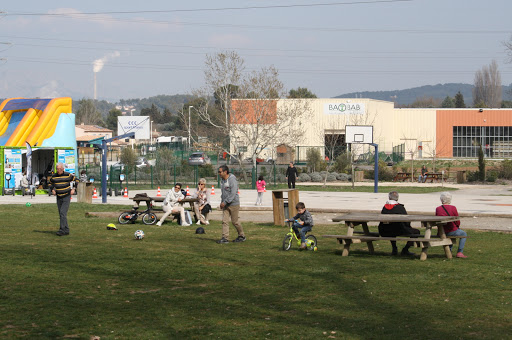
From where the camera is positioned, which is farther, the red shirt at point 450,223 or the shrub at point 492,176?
the shrub at point 492,176

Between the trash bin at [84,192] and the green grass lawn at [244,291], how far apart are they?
13.3 meters

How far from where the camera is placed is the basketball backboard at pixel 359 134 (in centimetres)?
4784

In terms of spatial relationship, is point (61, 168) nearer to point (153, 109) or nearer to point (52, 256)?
point (52, 256)

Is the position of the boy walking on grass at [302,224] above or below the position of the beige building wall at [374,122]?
below

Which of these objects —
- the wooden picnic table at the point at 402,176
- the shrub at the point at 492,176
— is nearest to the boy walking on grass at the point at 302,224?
the shrub at the point at 492,176

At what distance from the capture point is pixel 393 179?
169ft

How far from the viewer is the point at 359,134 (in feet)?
158

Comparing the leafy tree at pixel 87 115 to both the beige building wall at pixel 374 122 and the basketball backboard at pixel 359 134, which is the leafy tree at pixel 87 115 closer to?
the beige building wall at pixel 374 122

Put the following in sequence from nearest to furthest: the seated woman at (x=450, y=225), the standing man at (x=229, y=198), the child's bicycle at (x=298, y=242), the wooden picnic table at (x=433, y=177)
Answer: the seated woman at (x=450, y=225), the child's bicycle at (x=298, y=242), the standing man at (x=229, y=198), the wooden picnic table at (x=433, y=177)

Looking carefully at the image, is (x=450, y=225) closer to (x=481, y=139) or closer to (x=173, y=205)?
(x=173, y=205)

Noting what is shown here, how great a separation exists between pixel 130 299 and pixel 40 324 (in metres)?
1.60

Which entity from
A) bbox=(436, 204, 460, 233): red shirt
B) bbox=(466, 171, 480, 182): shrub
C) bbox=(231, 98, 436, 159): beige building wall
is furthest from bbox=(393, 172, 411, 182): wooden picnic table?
bbox=(436, 204, 460, 233): red shirt

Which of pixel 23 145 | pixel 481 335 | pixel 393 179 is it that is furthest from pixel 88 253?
pixel 393 179

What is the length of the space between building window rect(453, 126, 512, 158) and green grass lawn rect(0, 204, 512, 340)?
2677 inches
